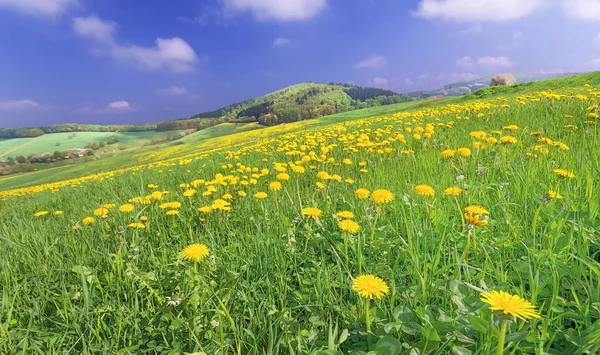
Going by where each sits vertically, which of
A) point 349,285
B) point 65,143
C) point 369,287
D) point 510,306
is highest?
point 65,143

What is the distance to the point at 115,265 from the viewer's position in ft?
6.77

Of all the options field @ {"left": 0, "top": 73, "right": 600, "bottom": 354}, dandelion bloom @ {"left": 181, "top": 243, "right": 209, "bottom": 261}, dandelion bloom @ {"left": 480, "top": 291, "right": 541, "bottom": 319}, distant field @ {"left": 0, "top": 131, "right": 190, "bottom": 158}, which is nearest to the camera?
dandelion bloom @ {"left": 480, "top": 291, "right": 541, "bottom": 319}

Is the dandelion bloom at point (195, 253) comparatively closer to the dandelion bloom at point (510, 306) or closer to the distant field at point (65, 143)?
the dandelion bloom at point (510, 306)

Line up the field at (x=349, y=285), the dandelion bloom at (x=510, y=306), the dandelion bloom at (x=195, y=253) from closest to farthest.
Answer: the dandelion bloom at (x=510, y=306) → the field at (x=349, y=285) → the dandelion bloom at (x=195, y=253)

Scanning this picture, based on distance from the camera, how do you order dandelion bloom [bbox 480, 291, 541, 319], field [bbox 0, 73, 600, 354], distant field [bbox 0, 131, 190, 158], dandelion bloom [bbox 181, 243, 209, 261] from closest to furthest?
→ dandelion bloom [bbox 480, 291, 541, 319]
field [bbox 0, 73, 600, 354]
dandelion bloom [bbox 181, 243, 209, 261]
distant field [bbox 0, 131, 190, 158]

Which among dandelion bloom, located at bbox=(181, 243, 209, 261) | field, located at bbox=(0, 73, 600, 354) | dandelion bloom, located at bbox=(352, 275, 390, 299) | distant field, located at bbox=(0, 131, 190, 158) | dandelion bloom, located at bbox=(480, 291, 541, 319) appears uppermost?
distant field, located at bbox=(0, 131, 190, 158)

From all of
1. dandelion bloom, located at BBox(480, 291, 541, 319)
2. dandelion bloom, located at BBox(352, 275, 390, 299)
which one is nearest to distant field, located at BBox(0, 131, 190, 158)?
dandelion bloom, located at BBox(352, 275, 390, 299)

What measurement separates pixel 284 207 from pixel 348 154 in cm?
296

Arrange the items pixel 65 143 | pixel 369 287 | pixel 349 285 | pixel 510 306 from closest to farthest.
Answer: pixel 510 306
pixel 369 287
pixel 349 285
pixel 65 143

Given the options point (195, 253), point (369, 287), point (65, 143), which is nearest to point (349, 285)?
point (369, 287)

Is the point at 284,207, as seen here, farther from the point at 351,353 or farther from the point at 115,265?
the point at 351,353

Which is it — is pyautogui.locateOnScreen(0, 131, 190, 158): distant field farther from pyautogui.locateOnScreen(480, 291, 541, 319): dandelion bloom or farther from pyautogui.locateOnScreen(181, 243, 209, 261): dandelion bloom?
pyautogui.locateOnScreen(480, 291, 541, 319): dandelion bloom

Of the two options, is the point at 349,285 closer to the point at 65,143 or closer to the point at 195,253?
the point at 195,253

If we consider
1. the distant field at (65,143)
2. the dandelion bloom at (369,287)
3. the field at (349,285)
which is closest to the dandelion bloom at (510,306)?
the field at (349,285)
